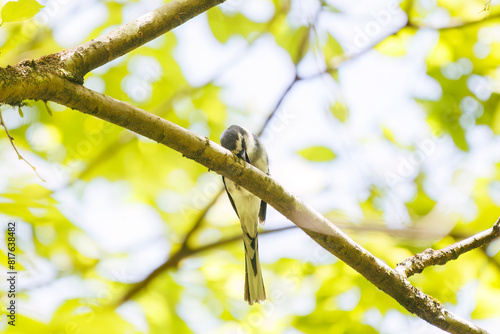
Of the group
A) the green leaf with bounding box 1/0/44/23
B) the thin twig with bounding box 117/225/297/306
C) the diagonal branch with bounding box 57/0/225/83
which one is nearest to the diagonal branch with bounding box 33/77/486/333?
the diagonal branch with bounding box 57/0/225/83

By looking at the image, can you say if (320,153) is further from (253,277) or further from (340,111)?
(253,277)

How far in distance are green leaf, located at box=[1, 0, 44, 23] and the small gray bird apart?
1.90 metres

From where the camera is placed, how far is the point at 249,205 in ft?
11.8

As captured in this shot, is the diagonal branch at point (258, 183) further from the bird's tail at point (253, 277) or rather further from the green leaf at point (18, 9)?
the bird's tail at point (253, 277)

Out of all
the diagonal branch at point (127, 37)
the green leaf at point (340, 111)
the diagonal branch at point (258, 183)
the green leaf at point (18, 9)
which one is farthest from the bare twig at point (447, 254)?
the green leaf at point (18, 9)

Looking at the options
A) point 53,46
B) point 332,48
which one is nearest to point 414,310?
point 332,48

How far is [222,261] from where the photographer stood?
3.49m

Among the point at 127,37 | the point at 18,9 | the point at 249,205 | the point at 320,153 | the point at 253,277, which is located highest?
the point at 18,9

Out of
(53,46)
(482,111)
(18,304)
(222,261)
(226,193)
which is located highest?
(53,46)

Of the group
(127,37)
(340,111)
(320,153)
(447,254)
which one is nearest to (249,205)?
(320,153)

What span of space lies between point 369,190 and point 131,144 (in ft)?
6.94

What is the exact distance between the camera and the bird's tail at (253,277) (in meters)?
3.13

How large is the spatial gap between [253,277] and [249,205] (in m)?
0.67

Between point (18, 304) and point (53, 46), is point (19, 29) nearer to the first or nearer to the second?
point (53, 46)
